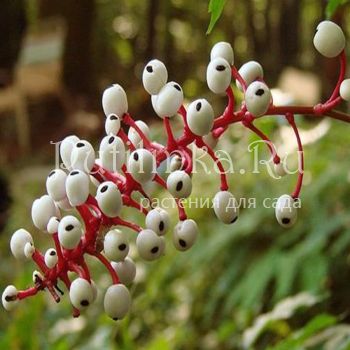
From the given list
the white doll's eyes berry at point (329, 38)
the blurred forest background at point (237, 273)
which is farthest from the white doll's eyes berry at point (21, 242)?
the blurred forest background at point (237, 273)

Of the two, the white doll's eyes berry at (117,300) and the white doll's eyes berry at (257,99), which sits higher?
the white doll's eyes berry at (257,99)

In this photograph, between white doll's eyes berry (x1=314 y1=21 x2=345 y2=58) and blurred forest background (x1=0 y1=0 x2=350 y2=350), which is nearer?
white doll's eyes berry (x1=314 y1=21 x2=345 y2=58)

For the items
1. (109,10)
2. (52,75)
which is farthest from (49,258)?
(109,10)

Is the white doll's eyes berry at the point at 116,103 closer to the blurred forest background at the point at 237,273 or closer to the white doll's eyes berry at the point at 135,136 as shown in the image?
the white doll's eyes berry at the point at 135,136

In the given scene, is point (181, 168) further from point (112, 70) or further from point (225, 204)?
point (112, 70)

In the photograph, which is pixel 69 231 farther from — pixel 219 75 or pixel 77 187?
pixel 219 75

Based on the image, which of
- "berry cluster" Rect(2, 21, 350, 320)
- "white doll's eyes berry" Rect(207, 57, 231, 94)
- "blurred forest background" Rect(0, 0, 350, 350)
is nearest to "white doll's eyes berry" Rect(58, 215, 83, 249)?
"berry cluster" Rect(2, 21, 350, 320)

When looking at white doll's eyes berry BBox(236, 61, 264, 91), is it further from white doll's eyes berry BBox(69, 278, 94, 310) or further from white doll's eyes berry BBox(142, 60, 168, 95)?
white doll's eyes berry BBox(69, 278, 94, 310)
